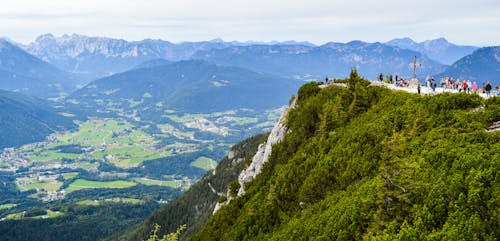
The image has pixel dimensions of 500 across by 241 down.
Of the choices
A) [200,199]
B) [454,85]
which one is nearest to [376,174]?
[454,85]

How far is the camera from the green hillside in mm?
25734

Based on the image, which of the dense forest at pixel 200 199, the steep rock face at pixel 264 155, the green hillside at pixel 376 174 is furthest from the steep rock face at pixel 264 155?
the dense forest at pixel 200 199

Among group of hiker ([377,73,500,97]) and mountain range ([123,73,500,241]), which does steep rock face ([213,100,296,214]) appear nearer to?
mountain range ([123,73,500,241])

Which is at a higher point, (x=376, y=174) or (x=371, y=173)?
(x=376, y=174)

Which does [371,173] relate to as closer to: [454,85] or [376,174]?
[376,174]

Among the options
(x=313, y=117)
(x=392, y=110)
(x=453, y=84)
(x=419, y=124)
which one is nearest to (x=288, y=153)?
(x=313, y=117)

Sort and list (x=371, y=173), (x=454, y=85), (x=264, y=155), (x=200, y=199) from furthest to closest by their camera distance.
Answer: (x=200, y=199) → (x=264, y=155) → (x=454, y=85) → (x=371, y=173)

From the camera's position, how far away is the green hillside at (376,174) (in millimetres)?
25734

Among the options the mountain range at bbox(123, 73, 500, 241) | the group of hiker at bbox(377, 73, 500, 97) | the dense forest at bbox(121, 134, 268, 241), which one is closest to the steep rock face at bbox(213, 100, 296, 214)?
the mountain range at bbox(123, 73, 500, 241)

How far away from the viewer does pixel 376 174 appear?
35.6 meters

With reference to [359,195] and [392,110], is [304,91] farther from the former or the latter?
[359,195]

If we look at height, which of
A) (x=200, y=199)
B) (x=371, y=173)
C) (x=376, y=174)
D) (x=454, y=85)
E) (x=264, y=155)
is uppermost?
(x=454, y=85)

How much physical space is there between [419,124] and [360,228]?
42.0 feet

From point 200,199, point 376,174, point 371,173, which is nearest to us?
point 376,174
